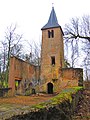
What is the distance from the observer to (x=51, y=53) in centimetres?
2669

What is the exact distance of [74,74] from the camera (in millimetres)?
25031

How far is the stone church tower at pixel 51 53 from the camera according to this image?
85.7 feet

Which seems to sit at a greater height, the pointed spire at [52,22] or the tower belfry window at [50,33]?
the pointed spire at [52,22]

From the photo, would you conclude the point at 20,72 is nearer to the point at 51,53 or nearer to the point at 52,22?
the point at 51,53

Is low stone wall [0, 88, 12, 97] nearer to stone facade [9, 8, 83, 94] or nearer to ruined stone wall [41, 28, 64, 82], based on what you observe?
stone facade [9, 8, 83, 94]

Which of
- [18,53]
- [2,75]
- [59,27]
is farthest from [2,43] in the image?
[59,27]

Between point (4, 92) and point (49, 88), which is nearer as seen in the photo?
point (4, 92)

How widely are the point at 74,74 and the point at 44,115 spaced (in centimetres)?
2106

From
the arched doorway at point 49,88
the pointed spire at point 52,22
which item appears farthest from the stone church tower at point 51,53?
the arched doorway at point 49,88

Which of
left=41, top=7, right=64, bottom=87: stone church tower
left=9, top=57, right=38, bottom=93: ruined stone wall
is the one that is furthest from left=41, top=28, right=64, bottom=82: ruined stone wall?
left=9, top=57, right=38, bottom=93: ruined stone wall

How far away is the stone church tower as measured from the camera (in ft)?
85.7

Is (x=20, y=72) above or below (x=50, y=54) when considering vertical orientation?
below

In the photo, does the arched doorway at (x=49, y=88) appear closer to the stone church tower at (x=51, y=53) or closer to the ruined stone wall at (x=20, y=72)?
the stone church tower at (x=51, y=53)

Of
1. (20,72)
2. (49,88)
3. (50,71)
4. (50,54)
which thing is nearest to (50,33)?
(50,54)
